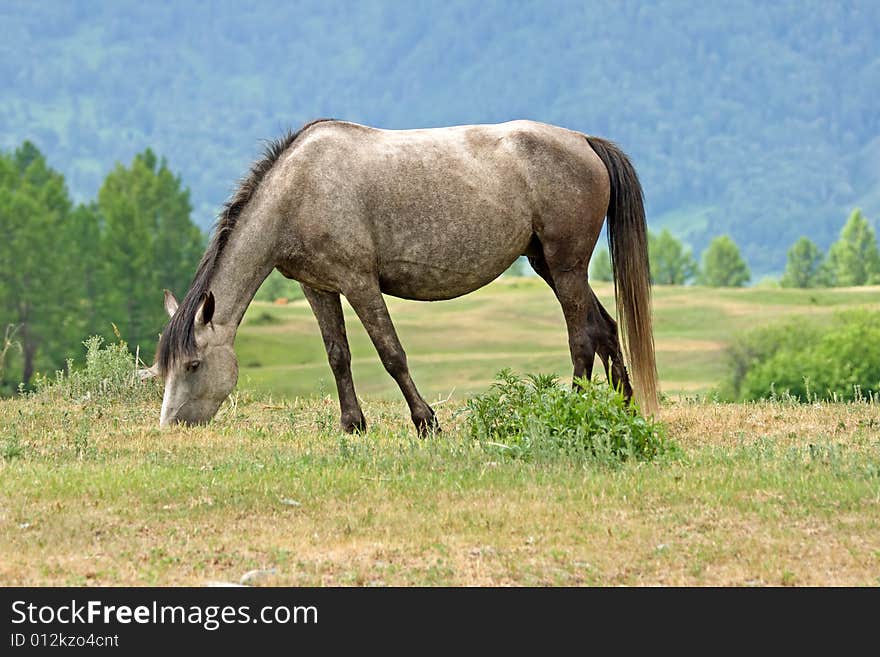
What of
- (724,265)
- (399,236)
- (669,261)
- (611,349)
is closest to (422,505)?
(399,236)

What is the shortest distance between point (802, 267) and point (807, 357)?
70.2 m

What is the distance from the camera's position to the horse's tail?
10953mm

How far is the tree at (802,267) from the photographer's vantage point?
130 m

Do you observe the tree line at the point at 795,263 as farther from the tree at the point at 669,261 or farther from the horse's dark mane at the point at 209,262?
the horse's dark mane at the point at 209,262

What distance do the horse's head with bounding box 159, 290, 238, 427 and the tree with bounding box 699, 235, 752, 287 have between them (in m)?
125

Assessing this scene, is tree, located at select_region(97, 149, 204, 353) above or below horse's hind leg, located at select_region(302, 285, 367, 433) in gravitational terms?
above

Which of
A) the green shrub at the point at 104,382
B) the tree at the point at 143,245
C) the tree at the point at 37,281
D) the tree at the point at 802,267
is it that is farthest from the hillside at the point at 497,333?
the green shrub at the point at 104,382

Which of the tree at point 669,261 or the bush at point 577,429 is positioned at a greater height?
the tree at point 669,261

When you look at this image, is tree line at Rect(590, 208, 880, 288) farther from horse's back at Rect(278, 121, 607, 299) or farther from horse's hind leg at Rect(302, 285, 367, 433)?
horse's hind leg at Rect(302, 285, 367, 433)

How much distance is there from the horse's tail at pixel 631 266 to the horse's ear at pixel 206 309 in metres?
3.99

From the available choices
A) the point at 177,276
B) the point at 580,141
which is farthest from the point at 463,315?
the point at 580,141

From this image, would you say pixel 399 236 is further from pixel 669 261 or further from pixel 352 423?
pixel 669 261

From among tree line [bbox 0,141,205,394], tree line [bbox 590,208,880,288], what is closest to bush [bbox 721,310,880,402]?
tree line [bbox 0,141,205,394]

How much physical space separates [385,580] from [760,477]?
3.27 m
